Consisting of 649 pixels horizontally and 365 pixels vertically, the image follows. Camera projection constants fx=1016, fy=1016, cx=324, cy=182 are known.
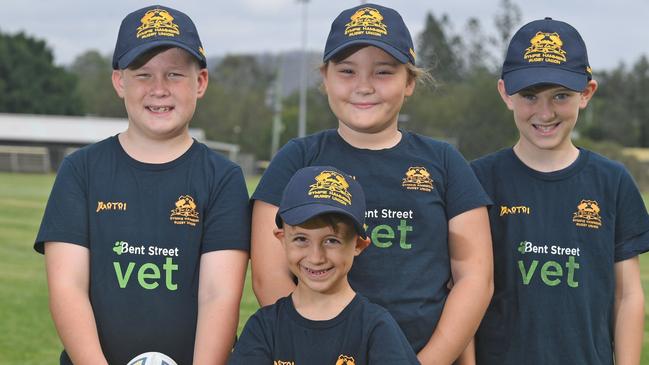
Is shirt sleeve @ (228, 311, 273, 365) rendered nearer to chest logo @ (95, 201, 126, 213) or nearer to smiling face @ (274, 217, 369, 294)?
smiling face @ (274, 217, 369, 294)

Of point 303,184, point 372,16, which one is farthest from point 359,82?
point 303,184

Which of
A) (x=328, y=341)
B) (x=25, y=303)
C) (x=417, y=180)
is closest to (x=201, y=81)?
(x=417, y=180)

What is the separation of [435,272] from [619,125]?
79.3 metres

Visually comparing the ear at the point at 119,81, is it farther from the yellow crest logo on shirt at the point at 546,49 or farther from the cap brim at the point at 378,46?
the yellow crest logo on shirt at the point at 546,49

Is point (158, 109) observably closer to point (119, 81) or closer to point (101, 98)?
point (119, 81)

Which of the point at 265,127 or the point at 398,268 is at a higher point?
the point at 265,127

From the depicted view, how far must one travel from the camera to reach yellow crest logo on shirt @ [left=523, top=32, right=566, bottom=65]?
4215mm

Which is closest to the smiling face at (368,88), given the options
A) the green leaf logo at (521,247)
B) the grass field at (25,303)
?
the green leaf logo at (521,247)

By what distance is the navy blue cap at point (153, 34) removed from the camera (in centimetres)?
392

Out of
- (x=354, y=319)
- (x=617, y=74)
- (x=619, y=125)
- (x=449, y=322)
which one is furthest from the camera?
(x=617, y=74)

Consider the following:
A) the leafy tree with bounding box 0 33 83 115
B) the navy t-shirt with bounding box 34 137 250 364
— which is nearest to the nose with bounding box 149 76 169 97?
the navy t-shirt with bounding box 34 137 250 364

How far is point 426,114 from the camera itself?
7425 centimetres

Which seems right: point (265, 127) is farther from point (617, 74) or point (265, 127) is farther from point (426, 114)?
point (617, 74)

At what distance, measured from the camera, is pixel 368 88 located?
3922mm
